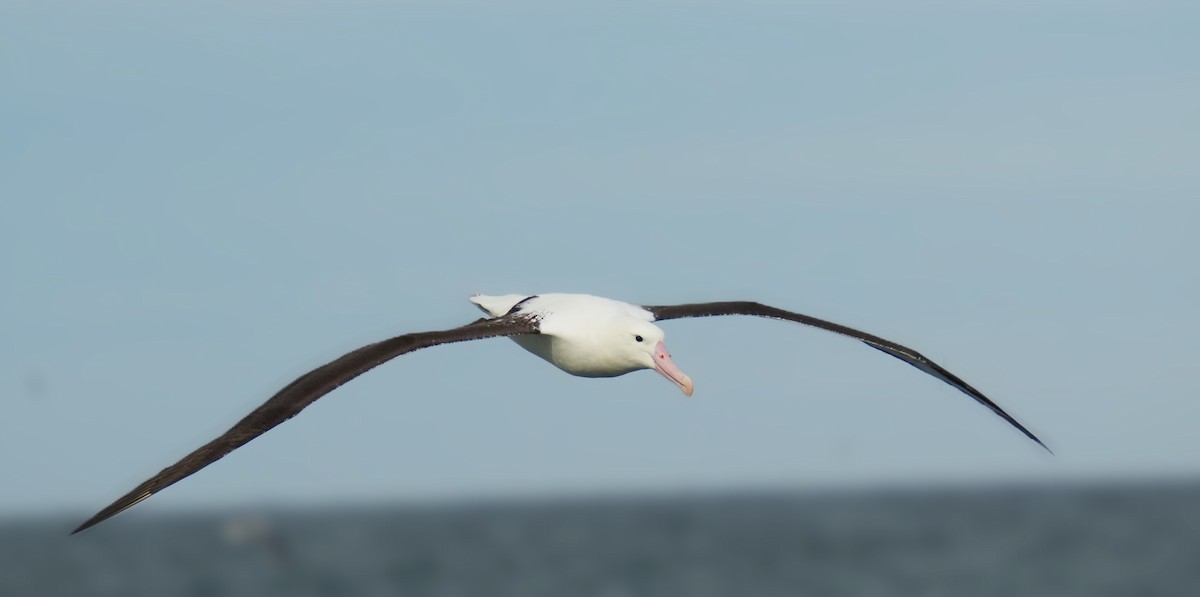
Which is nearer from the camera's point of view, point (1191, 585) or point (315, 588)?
point (1191, 585)

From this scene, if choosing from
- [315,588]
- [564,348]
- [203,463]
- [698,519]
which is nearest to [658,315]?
[564,348]

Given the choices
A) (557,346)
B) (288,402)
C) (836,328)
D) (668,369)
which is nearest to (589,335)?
(557,346)

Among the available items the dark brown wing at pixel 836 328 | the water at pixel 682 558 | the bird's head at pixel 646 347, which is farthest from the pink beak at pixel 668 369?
the water at pixel 682 558

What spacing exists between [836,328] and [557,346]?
2.67 metres

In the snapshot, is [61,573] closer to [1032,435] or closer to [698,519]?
[698,519]

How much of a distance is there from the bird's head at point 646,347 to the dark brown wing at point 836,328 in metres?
1.30

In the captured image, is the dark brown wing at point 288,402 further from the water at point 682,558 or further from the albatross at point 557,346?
the water at point 682,558

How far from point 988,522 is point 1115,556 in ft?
78.6

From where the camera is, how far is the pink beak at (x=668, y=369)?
13.1m

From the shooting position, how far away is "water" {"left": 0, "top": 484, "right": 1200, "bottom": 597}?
53.4 m

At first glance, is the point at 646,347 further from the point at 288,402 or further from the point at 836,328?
the point at 288,402

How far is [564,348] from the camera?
541 inches

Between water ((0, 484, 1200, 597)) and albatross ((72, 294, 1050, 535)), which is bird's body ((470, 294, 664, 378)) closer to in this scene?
albatross ((72, 294, 1050, 535))

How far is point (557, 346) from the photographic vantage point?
545 inches
